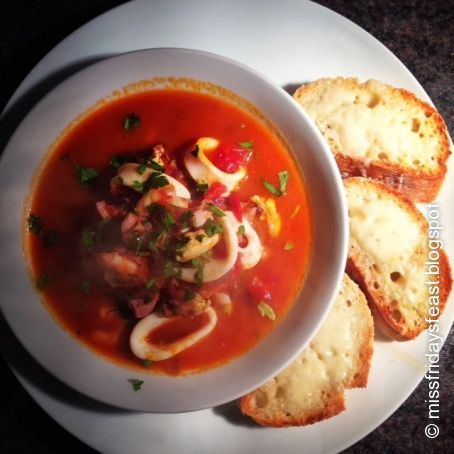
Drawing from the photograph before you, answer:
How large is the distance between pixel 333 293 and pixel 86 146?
4.32 feet

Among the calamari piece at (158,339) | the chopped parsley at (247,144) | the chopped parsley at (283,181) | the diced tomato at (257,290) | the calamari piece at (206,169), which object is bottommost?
the calamari piece at (158,339)

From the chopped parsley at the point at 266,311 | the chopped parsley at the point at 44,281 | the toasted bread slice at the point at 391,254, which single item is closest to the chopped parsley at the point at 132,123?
the chopped parsley at the point at 44,281

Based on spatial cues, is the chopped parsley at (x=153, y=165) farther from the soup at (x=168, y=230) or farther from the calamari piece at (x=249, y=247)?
the calamari piece at (x=249, y=247)

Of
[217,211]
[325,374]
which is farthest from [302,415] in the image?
[217,211]

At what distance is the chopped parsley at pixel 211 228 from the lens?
240 cm

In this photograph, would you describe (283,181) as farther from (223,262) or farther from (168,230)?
(168,230)

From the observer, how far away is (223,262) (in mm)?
2477

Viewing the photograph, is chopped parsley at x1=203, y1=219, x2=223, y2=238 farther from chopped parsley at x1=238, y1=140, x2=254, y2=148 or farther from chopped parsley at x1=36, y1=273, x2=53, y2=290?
chopped parsley at x1=36, y1=273, x2=53, y2=290

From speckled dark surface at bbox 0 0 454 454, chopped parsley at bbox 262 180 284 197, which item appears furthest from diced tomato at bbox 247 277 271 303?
speckled dark surface at bbox 0 0 454 454

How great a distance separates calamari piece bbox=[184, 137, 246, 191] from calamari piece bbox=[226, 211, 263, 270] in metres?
0.15

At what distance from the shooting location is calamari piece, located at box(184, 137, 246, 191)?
8.22 feet

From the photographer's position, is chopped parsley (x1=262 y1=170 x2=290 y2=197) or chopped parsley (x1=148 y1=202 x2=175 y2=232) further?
chopped parsley (x1=262 y1=170 x2=290 y2=197)

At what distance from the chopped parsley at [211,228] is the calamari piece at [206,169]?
20 cm

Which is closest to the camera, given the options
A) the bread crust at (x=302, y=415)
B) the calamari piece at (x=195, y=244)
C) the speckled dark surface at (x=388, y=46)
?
the calamari piece at (x=195, y=244)
